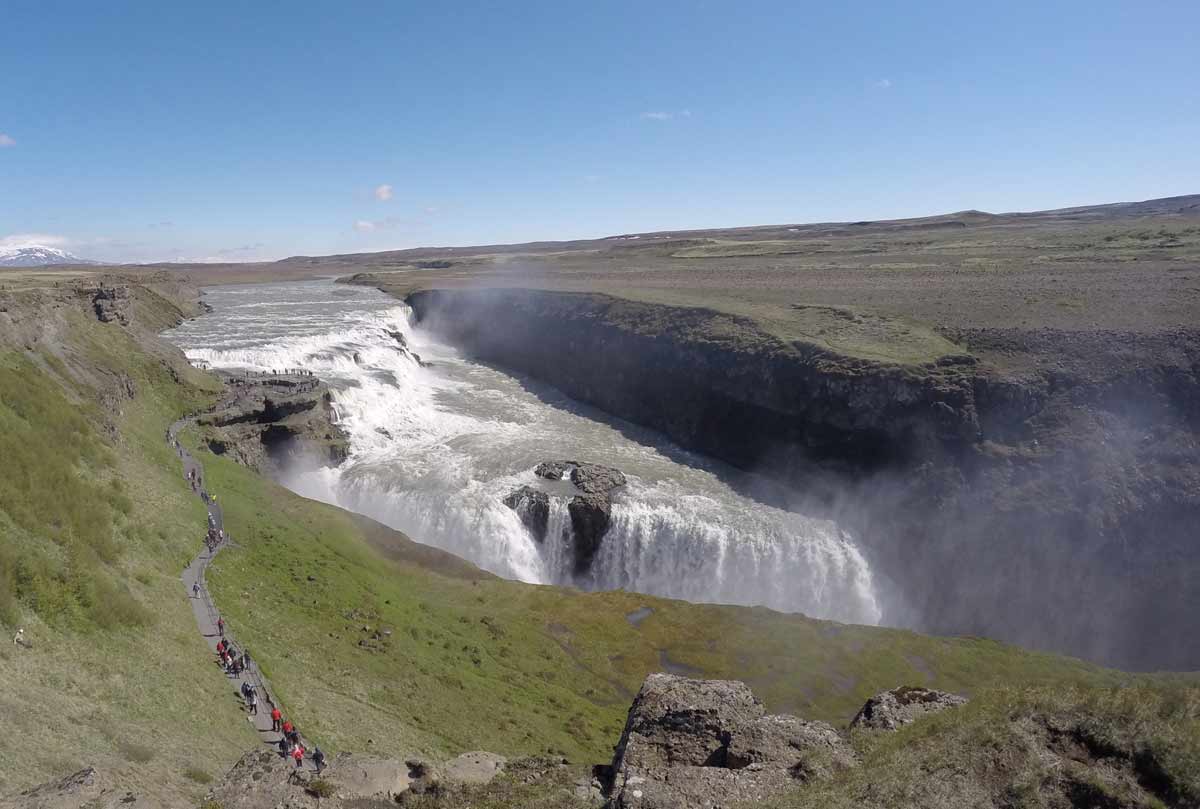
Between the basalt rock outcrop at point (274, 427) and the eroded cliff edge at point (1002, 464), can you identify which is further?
the basalt rock outcrop at point (274, 427)

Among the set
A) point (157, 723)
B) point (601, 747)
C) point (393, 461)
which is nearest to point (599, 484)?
point (393, 461)

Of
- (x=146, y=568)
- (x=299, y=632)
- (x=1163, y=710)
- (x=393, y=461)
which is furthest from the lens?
(x=393, y=461)

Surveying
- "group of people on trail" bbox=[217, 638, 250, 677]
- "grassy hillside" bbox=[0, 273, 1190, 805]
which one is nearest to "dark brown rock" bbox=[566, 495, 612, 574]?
"grassy hillside" bbox=[0, 273, 1190, 805]

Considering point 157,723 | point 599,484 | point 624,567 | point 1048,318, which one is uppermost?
point 1048,318

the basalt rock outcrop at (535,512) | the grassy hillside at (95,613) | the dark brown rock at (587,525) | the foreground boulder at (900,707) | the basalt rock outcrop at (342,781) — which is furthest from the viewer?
the basalt rock outcrop at (535,512)

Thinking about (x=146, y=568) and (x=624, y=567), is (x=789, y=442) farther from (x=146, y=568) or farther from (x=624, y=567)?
(x=146, y=568)

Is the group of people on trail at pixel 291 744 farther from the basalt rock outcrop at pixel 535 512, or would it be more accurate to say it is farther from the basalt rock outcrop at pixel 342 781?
the basalt rock outcrop at pixel 535 512

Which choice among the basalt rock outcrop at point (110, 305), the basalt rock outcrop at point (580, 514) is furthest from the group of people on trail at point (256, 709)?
the basalt rock outcrop at point (110, 305)
